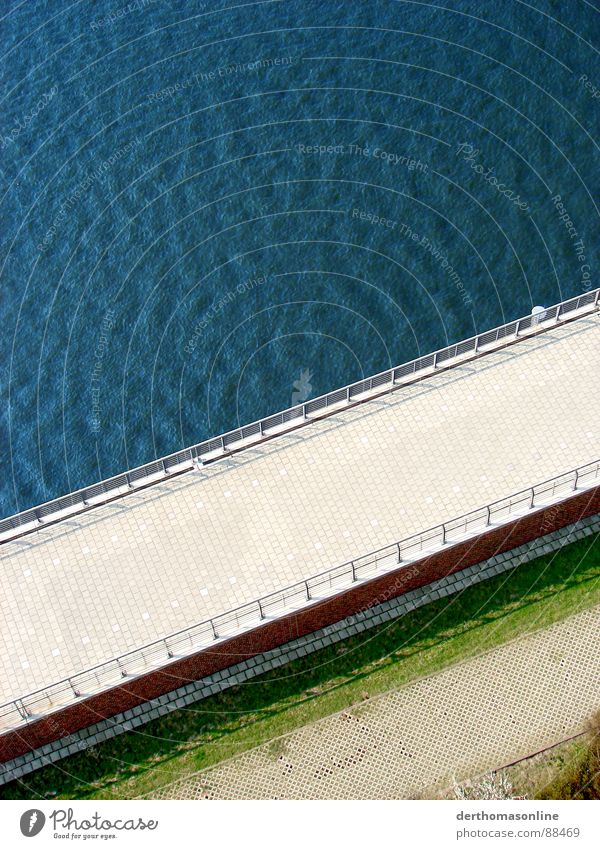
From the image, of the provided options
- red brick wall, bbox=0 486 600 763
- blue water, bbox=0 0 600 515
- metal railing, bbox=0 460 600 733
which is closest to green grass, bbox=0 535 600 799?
red brick wall, bbox=0 486 600 763

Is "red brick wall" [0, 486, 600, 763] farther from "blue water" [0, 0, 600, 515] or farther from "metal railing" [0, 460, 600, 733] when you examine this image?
"blue water" [0, 0, 600, 515]

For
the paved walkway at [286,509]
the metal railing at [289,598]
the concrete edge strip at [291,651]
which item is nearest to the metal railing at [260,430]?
the paved walkway at [286,509]

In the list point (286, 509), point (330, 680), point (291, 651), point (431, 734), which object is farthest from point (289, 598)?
point (431, 734)

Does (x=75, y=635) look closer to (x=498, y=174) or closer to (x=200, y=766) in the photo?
(x=200, y=766)

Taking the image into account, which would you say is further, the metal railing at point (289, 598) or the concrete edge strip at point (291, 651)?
the concrete edge strip at point (291, 651)

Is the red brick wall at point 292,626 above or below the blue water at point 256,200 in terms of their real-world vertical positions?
below

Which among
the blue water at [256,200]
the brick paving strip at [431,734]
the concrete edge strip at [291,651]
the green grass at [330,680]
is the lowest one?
the brick paving strip at [431,734]

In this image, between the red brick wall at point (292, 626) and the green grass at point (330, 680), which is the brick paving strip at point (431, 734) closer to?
the green grass at point (330, 680)
